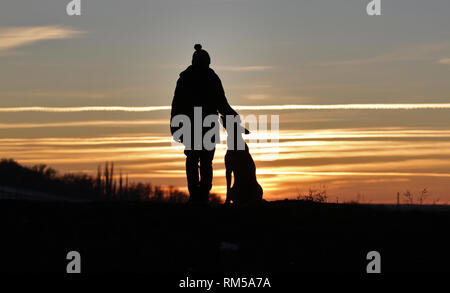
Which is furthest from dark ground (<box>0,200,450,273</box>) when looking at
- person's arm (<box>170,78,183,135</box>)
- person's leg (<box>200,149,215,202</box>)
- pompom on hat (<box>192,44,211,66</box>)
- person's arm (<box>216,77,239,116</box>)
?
pompom on hat (<box>192,44,211,66</box>)

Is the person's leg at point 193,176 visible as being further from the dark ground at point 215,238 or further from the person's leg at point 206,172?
the dark ground at point 215,238

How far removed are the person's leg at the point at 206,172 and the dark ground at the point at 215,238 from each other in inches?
62.0

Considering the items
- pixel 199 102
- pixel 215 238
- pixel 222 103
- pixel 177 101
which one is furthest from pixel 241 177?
pixel 215 238

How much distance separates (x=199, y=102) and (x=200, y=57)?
3.47ft

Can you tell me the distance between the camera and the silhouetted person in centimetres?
2425

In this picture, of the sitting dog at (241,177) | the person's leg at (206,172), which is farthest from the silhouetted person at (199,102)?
the sitting dog at (241,177)

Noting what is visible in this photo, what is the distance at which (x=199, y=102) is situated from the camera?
24250 mm

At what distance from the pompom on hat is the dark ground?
3.60 meters

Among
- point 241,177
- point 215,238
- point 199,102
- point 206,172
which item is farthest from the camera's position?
point 241,177

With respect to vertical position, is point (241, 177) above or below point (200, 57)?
below

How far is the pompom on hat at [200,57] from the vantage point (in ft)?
79.8

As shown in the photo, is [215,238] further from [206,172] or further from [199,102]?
[199,102]
